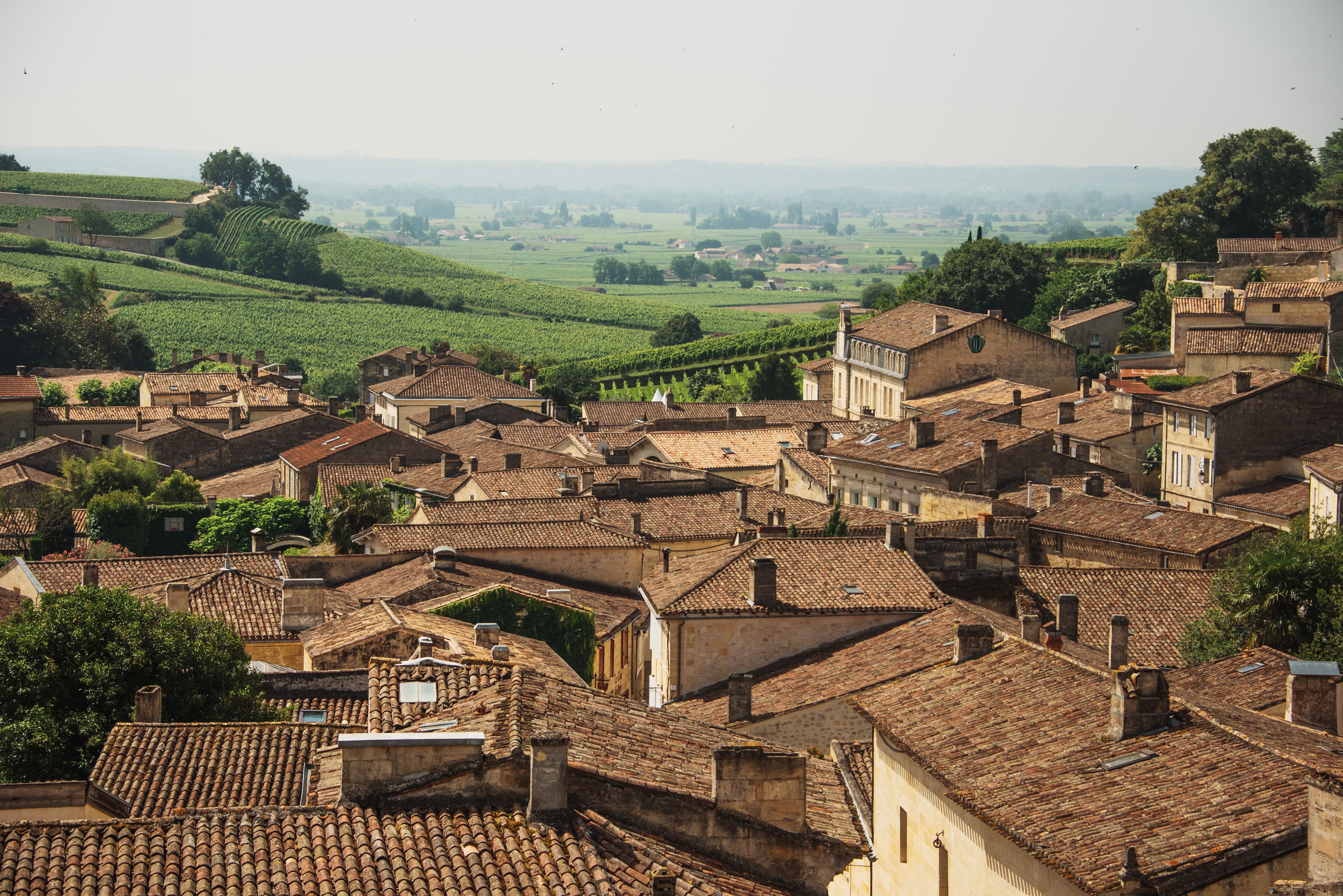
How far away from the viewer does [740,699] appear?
24391mm

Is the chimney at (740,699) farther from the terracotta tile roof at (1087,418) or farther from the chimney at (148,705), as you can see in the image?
the terracotta tile roof at (1087,418)

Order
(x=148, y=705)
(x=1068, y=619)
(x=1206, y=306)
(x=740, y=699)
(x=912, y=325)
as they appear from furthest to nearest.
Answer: (x=912, y=325), (x=1206, y=306), (x=1068, y=619), (x=740, y=699), (x=148, y=705)

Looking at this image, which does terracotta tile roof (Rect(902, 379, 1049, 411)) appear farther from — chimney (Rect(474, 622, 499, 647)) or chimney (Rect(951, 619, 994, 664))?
chimney (Rect(951, 619, 994, 664))

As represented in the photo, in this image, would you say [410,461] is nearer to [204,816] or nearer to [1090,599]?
[1090,599]

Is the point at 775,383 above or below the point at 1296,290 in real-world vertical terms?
below

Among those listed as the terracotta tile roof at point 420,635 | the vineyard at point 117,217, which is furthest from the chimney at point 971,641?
the vineyard at point 117,217

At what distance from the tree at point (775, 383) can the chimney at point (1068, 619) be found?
65.5 m

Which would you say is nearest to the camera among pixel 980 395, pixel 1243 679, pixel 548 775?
pixel 548 775

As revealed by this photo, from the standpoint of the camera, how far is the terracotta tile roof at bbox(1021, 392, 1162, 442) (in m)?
54.3

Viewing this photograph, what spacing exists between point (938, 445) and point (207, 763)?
1338 inches

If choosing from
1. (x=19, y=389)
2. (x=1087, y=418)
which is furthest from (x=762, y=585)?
(x=19, y=389)

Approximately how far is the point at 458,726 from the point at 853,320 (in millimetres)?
93198

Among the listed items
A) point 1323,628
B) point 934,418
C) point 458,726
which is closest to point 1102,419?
point 934,418

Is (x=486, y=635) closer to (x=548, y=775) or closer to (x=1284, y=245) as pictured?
(x=548, y=775)
